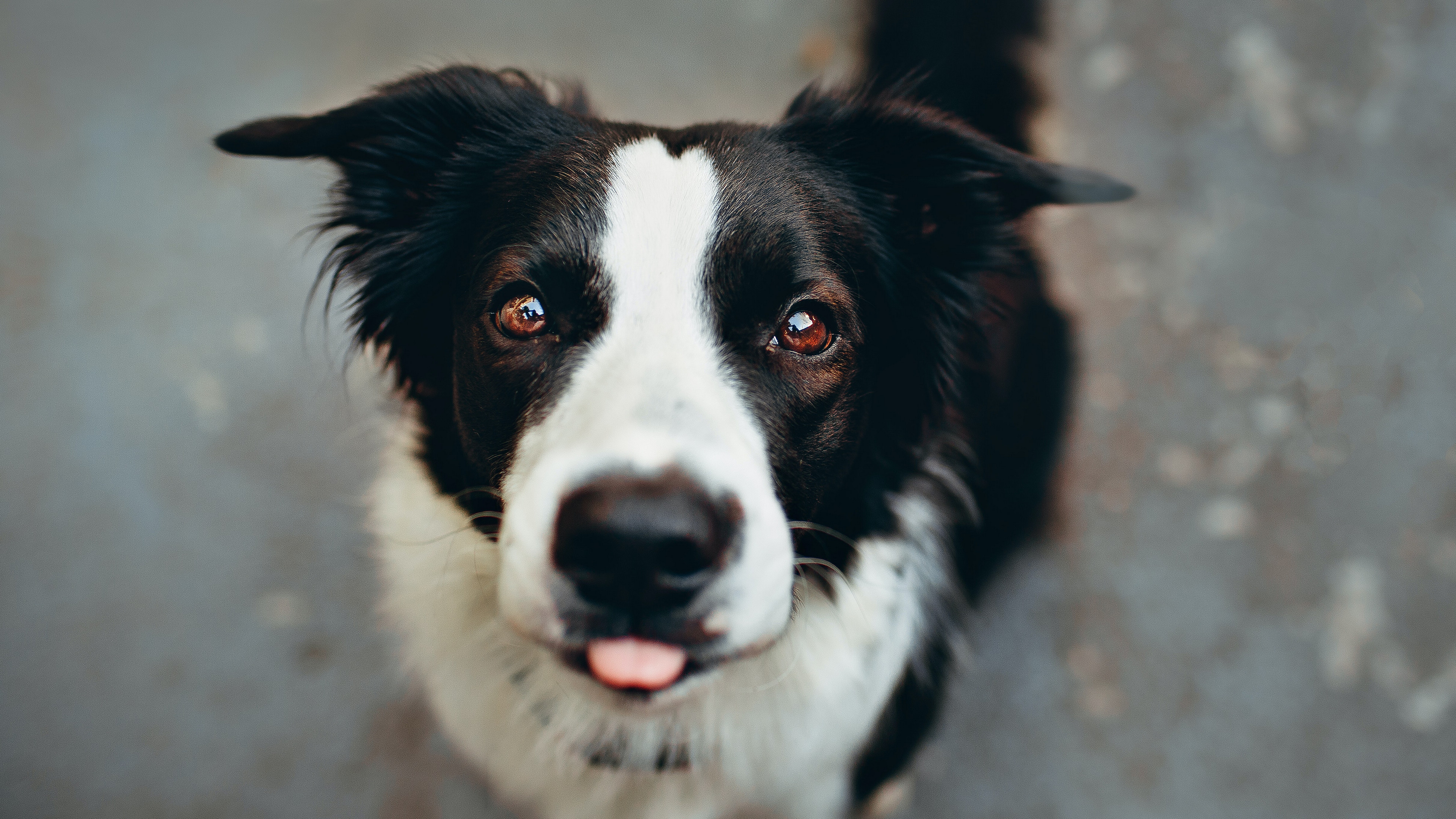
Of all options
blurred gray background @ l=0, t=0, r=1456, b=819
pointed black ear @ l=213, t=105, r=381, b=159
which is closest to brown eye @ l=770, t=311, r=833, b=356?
pointed black ear @ l=213, t=105, r=381, b=159

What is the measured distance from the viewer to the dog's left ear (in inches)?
53.2

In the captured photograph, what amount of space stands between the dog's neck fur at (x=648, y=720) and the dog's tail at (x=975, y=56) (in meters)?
1.01

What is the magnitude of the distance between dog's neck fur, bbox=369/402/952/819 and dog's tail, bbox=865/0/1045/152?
1013 mm

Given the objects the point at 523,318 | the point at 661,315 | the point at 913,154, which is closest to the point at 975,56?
the point at 913,154

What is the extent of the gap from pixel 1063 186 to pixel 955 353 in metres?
0.38

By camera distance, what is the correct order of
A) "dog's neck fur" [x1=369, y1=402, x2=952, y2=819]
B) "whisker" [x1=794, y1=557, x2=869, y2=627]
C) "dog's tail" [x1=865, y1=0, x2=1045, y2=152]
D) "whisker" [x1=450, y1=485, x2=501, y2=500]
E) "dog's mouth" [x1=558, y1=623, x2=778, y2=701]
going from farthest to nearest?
1. "dog's tail" [x1=865, y1=0, x2=1045, y2=152]
2. "dog's neck fur" [x1=369, y1=402, x2=952, y2=819]
3. "whisker" [x1=794, y1=557, x2=869, y2=627]
4. "whisker" [x1=450, y1=485, x2=501, y2=500]
5. "dog's mouth" [x1=558, y1=623, x2=778, y2=701]

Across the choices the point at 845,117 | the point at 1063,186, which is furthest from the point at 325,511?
the point at 1063,186

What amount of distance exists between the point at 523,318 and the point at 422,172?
46 centimetres

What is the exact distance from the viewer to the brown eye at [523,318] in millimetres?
1280

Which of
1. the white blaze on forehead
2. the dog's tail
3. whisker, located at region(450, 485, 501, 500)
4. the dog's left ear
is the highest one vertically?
the dog's tail

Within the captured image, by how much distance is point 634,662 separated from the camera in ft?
3.55

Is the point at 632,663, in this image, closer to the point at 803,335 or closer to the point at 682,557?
the point at 682,557

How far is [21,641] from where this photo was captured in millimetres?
2127

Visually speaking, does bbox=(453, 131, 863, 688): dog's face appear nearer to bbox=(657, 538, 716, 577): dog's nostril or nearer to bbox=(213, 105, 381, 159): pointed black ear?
bbox=(657, 538, 716, 577): dog's nostril
